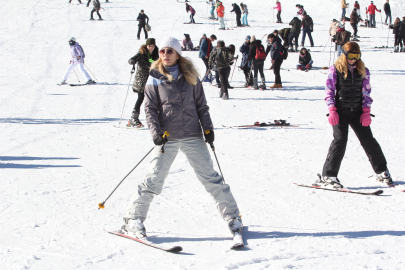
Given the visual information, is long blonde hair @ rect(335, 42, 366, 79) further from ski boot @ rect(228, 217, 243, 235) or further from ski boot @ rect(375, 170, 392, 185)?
ski boot @ rect(228, 217, 243, 235)

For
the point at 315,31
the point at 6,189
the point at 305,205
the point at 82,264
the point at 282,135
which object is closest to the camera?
the point at 82,264

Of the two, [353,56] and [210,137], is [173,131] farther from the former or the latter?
[353,56]

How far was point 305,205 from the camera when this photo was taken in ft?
14.4

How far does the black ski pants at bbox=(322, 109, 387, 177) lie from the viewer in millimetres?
4840

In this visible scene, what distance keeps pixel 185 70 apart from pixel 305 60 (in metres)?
13.3

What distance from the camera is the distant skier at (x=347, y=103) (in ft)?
15.5

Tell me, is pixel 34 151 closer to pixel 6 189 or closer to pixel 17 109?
pixel 6 189

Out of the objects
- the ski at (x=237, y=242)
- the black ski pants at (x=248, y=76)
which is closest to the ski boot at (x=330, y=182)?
the ski at (x=237, y=242)

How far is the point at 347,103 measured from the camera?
4789mm

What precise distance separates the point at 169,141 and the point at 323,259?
1.53 metres

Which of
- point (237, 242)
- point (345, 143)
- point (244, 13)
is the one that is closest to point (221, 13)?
point (244, 13)

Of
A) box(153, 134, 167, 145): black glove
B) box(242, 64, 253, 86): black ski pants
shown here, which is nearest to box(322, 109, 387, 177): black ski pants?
box(153, 134, 167, 145): black glove

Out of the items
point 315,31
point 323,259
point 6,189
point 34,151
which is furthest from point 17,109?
point 315,31

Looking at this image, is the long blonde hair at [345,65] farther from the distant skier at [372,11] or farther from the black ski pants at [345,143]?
the distant skier at [372,11]
